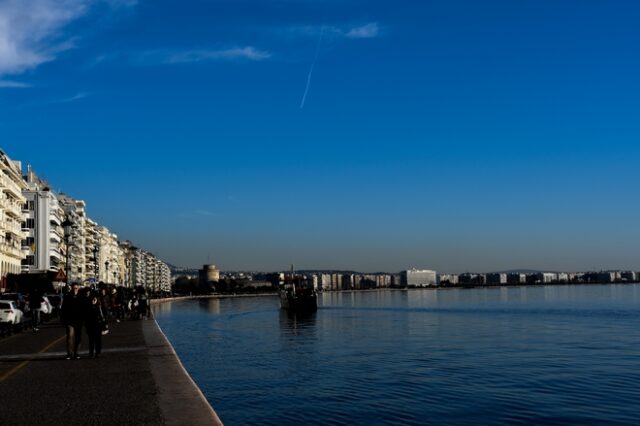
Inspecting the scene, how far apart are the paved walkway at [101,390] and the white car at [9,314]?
41.0 ft

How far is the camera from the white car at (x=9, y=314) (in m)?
34.6

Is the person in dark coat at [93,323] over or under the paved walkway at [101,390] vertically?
over

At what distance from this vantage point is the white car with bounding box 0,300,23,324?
34606 millimetres

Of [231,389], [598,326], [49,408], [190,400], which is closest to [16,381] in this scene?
[49,408]

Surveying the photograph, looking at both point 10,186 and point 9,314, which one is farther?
point 10,186

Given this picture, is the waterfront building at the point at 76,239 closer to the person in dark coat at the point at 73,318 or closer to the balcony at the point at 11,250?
the balcony at the point at 11,250

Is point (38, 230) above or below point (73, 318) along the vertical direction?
above

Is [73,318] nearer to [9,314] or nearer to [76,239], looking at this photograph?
[9,314]

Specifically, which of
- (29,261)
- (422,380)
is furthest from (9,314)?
(29,261)

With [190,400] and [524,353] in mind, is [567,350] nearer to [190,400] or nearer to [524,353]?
[524,353]

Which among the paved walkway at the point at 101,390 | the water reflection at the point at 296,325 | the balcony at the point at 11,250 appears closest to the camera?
the paved walkway at the point at 101,390

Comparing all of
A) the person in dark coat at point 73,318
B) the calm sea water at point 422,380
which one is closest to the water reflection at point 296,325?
the calm sea water at point 422,380

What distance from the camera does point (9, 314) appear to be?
35.3m

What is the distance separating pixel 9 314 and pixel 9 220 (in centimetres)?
5470
